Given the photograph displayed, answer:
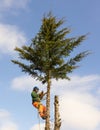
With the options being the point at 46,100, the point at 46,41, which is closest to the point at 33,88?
the point at 46,100

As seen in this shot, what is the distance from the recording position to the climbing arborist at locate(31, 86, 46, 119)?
31.2 meters

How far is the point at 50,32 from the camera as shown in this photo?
33656 millimetres

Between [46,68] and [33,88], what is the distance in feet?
7.09

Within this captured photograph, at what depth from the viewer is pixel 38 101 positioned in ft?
103

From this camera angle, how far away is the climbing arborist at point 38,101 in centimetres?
3125

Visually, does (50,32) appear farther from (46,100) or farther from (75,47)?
(46,100)

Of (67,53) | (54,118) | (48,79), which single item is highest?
(67,53)

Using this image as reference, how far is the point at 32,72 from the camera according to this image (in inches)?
1321

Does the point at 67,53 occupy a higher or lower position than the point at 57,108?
higher

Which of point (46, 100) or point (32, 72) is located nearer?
point (46, 100)

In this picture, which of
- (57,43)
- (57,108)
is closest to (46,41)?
(57,43)

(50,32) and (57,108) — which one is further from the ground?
(50,32)

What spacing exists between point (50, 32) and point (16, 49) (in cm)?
277

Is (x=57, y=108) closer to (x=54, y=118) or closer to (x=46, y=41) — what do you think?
(x=54, y=118)
